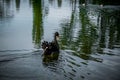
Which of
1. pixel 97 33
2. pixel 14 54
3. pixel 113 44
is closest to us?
pixel 14 54

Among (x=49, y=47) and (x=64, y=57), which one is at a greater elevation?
(x=49, y=47)

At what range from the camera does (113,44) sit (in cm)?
2638

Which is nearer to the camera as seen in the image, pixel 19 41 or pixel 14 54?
pixel 14 54

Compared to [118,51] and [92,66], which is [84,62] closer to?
[92,66]

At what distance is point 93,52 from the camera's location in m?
22.9

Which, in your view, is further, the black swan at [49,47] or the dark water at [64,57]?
the black swan at [49,47]

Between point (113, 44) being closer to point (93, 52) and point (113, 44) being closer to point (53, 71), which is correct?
point (93, 52)

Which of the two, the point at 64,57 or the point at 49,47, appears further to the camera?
the point at 64,57

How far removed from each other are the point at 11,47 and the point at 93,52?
23.8ft

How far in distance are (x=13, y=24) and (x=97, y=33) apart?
1306cm

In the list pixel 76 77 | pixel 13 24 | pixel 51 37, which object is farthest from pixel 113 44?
pixel 13 24

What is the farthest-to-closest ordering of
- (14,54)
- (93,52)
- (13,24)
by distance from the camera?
(13,24)
(93,52)
(14,54)

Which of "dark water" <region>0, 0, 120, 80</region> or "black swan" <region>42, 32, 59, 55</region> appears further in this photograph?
"black swan" <region>42, 32, 59, 55</region>

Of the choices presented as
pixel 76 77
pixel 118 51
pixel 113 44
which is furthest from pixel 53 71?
pixel 113 44
